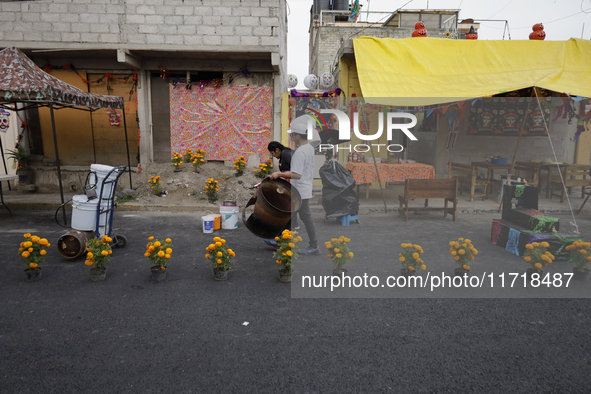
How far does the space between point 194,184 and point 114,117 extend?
3419 mm

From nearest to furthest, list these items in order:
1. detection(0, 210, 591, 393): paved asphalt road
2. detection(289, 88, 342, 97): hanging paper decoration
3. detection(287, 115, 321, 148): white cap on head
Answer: detection(0, 210, 591, 393): paved asphalt road
detection(287, 115, 321, 148): white cap on head
detection(289, 88, 342, 97): hanging paper decoration

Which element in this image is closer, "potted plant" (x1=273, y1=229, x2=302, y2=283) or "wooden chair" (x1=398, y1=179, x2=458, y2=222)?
"potted plant" (x1=273, y1=229, x2=302, y2=283)

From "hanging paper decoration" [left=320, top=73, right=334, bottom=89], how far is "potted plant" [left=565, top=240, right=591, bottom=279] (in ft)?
29.5

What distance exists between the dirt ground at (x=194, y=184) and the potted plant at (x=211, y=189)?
14 cm

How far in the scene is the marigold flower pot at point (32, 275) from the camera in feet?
14.6

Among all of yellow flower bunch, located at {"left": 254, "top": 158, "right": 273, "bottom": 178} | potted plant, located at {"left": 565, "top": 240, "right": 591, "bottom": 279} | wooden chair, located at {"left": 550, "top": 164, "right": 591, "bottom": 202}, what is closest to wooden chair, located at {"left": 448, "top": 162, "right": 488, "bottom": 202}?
wooden chair, located at {"left": 550, "top": 164, "right": 591, "bottom": 202}

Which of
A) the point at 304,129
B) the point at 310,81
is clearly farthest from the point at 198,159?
the point at 304,129

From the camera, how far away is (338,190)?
17.8 feet

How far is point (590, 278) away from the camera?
4734 mm

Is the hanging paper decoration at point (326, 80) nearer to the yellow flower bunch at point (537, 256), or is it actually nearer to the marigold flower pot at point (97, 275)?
the yellow flower bunch at point (537, 256)

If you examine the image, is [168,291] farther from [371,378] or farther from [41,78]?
[41,78]

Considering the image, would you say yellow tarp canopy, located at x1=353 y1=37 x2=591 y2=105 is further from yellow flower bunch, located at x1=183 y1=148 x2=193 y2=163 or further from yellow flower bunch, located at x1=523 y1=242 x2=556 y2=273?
yellow flower bunch, located at x1=183 y1=148 x2=193 y2=163

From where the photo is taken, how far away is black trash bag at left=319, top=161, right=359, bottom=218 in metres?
5.37

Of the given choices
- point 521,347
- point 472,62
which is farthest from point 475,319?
point 472,62
